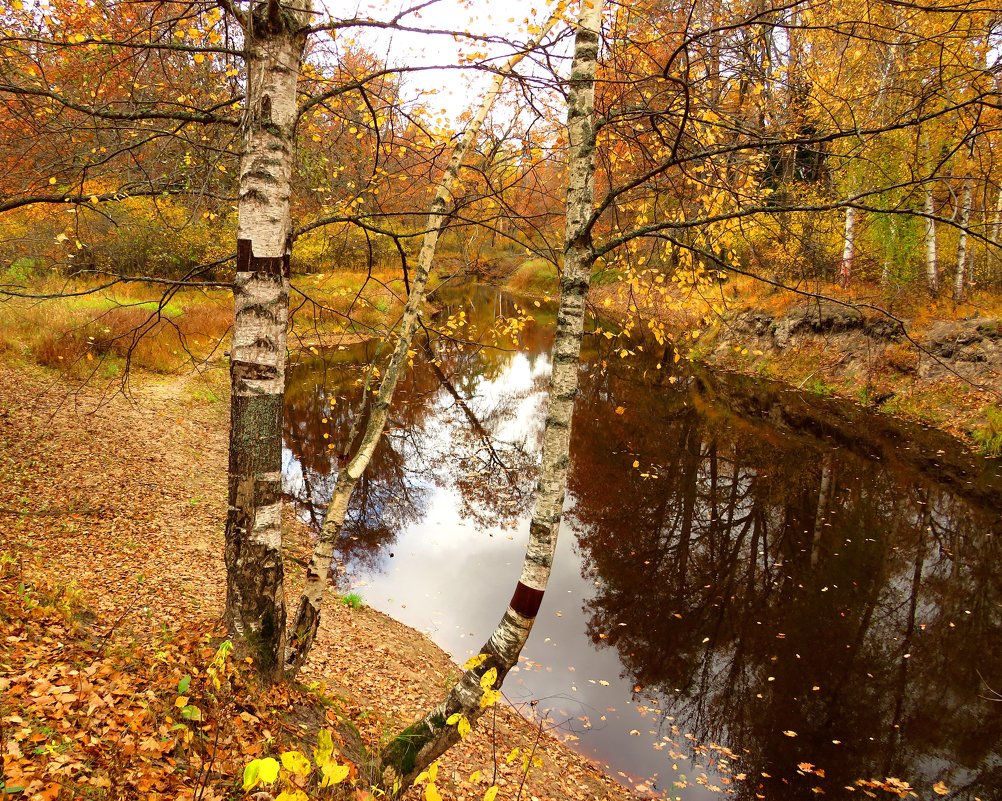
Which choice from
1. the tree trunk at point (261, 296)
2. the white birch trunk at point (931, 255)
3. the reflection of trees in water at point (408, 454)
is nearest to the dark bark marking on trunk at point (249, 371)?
the tree trunk at point (261, 296)

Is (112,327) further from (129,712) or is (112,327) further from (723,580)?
(723,580)

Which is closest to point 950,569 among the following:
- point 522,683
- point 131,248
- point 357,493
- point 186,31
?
point 522,683

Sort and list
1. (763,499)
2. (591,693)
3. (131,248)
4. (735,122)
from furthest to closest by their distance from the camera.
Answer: (131,248)
(763,499)
(591,693)
(735,122)

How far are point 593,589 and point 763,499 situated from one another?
4578 millimetres

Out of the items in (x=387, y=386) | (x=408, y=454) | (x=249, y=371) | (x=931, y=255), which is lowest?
(x=408, y=454)

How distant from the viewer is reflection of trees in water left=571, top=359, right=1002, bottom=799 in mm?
6234

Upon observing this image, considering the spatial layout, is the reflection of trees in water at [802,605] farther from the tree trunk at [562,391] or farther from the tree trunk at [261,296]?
the tree trunk at [261,296]

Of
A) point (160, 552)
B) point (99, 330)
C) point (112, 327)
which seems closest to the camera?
point (160, 552)

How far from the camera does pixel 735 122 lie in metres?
3.43

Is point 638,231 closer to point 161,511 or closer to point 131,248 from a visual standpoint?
point 161,511

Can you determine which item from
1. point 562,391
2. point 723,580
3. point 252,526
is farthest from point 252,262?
point 723,580

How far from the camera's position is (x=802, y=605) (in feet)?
27.3

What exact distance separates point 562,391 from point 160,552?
20.3 feet

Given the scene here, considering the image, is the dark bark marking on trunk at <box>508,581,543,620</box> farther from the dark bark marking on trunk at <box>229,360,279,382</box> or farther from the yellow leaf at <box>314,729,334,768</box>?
the dark bark marking on trunk at <box>229,360,279,382</box>
